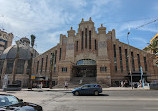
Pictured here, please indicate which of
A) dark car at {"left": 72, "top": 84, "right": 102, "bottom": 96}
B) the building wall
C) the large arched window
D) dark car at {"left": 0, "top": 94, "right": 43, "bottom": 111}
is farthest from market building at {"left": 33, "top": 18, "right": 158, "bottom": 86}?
the building wall

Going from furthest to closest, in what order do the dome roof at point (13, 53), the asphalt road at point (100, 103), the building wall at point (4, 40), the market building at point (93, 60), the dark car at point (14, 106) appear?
1. the building wall at point (4, 40)
2. the dome roof at point (13, 53)
3. the market building at point (93, 60)
4. the asphalt road at point (100, 103)
5. the dark car at point (14, 106)

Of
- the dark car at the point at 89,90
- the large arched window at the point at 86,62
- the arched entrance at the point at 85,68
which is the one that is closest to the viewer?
the dark car at the point at 89,90

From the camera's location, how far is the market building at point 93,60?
35344 mm

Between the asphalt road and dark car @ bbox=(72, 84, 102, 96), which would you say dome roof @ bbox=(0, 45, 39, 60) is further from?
the asphalt road

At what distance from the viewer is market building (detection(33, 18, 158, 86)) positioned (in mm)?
35344

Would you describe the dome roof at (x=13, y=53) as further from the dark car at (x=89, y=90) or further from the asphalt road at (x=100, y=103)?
the asphalt road at (x=100, y=103)

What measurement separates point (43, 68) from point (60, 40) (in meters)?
13.2

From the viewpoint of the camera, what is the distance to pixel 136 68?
36.7m

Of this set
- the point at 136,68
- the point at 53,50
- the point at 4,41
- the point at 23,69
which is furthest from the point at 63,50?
the point at 4,41

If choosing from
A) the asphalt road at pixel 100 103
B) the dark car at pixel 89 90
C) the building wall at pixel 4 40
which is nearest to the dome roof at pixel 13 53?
the building wall at pixel 4 40

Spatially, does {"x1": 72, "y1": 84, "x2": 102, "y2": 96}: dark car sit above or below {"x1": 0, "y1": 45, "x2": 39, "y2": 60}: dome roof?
below

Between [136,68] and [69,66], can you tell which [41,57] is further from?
[136,68]

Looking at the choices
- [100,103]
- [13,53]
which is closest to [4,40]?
[13,53]

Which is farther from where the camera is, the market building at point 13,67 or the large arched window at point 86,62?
the market building at point 13,67
